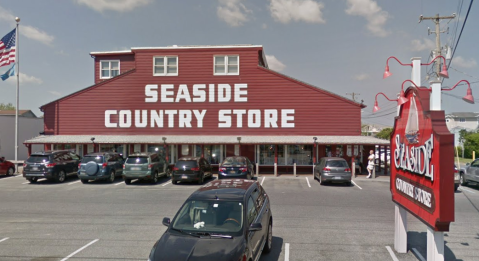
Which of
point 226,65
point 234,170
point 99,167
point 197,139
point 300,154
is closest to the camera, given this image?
point 234,170

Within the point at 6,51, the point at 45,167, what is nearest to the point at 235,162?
the point at 45,167

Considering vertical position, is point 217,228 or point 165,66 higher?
Answer: point 165,66

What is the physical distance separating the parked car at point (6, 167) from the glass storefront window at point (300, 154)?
19.6m

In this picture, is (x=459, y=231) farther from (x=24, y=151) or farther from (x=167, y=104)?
(x=24, y=151)

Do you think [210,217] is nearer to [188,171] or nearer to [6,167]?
[188,171]

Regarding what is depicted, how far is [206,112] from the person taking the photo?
25984mm

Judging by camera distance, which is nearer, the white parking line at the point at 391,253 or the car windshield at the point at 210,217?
the car windshield at the point at 210,217

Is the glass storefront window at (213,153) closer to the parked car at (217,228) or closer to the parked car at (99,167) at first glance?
the parked car at (99,167)

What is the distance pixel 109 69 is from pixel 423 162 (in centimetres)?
2855

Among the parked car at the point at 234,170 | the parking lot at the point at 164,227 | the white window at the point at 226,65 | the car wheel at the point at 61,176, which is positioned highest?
the white window at the point at 226,65

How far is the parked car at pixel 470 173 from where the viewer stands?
18.3 meters

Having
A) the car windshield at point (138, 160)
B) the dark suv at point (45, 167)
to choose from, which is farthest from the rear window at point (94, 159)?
the car windshield at point (138, 160)

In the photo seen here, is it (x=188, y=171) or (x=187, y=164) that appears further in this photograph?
(x=187, y=164)

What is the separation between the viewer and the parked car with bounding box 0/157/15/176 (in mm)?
22109
